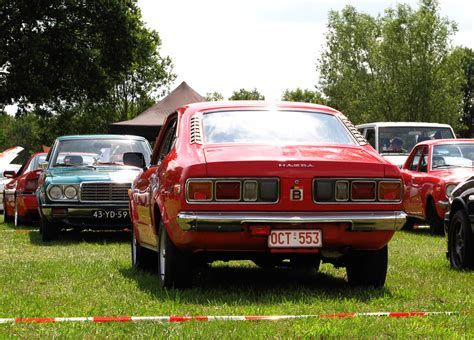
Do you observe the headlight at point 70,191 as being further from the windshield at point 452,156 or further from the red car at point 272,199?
the red car at point 272,199

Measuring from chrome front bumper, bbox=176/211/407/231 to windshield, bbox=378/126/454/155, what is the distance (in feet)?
49.7

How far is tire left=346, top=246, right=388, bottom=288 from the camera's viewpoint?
8.34 m

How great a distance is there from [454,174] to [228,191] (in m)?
9.58

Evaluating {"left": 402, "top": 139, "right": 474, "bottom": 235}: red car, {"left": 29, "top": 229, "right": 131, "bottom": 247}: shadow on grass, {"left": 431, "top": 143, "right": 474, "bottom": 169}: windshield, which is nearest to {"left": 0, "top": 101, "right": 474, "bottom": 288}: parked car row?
{"left": 29, "top": 229, "right": 131, "bottom": 247}: shadow on grass

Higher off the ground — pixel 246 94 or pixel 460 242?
pixel 460 242

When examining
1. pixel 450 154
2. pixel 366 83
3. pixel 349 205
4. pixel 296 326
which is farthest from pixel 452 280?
pixel 366 83

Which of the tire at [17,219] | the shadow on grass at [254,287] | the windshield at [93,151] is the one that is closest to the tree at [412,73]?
the tire at [17,219]

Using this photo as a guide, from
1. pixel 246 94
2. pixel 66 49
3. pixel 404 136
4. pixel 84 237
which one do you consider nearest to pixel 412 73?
pixel 66 49

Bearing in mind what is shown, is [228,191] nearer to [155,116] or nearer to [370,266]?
[370,266]

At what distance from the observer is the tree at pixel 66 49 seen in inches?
1515

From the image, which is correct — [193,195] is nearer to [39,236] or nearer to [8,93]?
[39,236]

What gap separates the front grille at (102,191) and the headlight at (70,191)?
118mm

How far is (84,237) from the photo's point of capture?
1631cm

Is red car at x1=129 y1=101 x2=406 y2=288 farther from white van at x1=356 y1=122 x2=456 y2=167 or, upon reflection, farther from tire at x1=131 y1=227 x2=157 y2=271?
white van at x1=356 y1=122 x2=456 y2=167
